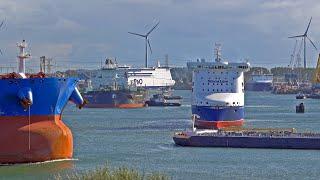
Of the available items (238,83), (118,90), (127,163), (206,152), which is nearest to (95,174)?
(127,163)

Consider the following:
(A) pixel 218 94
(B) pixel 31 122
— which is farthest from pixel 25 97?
(A) pixel 218 94

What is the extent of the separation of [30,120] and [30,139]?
0.89 meters

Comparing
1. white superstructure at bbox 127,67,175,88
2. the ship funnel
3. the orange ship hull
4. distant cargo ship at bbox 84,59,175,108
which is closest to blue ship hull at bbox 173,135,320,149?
the orange ship hull

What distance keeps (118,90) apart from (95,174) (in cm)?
11901

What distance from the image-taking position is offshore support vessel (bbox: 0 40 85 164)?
39750 millimetres

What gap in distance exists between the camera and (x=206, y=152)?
5034 cm

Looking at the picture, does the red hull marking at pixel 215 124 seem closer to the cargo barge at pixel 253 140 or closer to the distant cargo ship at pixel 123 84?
the cargo barge at pixel 253 140

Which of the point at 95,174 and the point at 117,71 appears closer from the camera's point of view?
the point at 95,174

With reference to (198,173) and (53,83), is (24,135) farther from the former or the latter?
(198,173)

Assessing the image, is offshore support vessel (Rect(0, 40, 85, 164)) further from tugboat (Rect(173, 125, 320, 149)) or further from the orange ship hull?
tugboat (Rect(173, 125, 320, 149))

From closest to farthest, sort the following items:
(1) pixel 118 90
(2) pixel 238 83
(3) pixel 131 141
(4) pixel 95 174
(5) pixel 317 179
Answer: (4) pixel 95 174
(5) pixel 317 179
(3) pixel 131 141
(2) pixel 238 83
(1) pixel 118 90

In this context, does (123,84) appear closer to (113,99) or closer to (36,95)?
(113,99)

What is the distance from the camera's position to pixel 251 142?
53031 mm

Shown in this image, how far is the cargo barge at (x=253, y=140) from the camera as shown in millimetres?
52188
